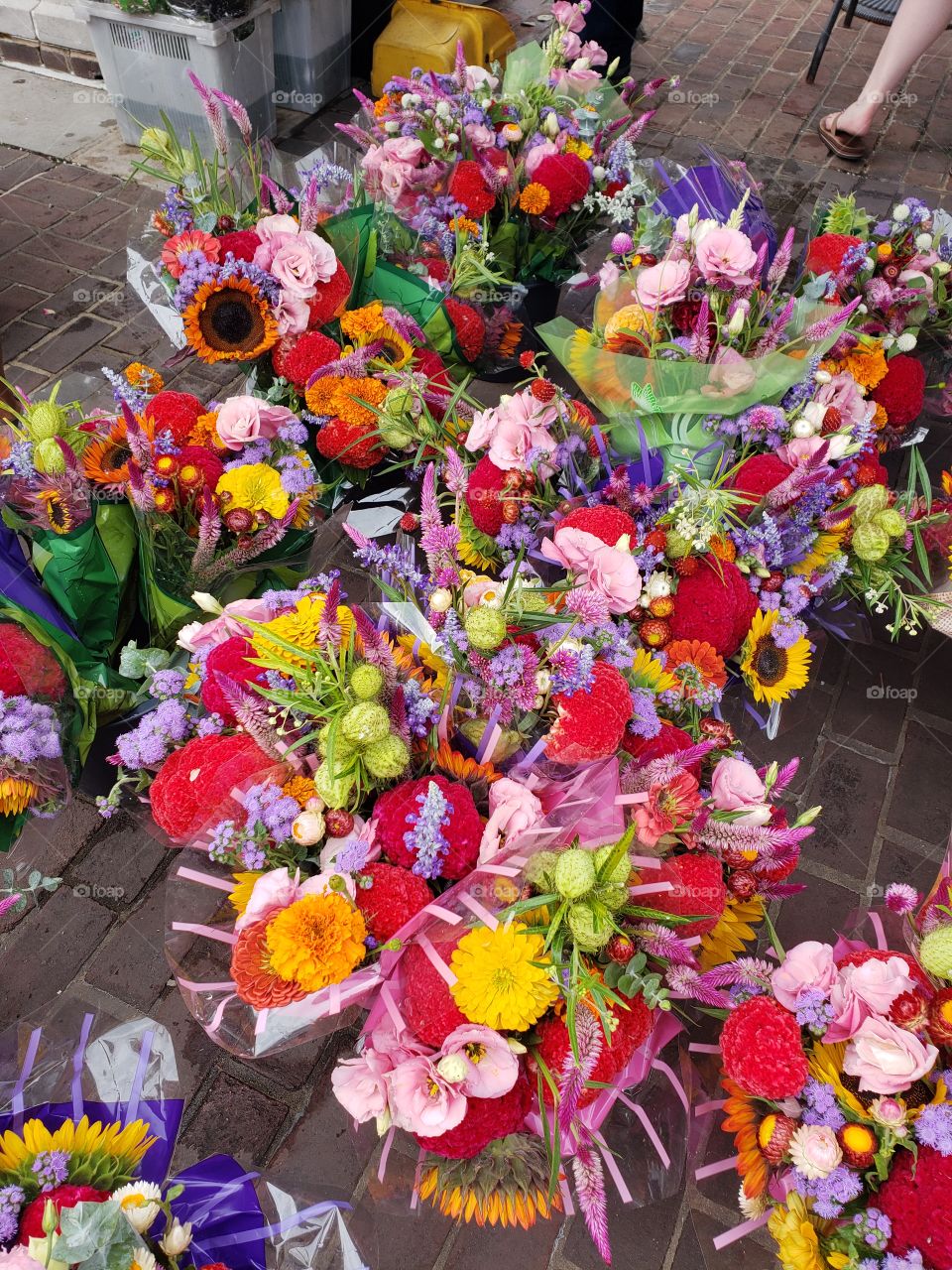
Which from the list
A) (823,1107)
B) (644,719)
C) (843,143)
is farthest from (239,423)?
(843,143)

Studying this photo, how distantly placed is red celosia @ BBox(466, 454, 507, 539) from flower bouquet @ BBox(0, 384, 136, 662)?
0.68 m

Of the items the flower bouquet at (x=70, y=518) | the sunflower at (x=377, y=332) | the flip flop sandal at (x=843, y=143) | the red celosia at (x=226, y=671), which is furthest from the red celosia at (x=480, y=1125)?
the flip flop sandal at (x=843, y=143)

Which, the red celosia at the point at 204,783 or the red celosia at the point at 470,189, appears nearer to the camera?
the red celosia at the point at 204,783

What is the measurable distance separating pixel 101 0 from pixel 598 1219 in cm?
505

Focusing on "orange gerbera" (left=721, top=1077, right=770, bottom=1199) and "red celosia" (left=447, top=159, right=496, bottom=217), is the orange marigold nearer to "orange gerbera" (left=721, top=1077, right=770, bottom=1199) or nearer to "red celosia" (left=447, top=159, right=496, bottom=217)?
"red celosia" (left=447, top=159, right=496, bottom=217)

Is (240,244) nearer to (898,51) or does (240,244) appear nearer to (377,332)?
(377,332)

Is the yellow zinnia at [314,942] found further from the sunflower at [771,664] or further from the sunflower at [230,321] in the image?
the sunflower at [230,321]

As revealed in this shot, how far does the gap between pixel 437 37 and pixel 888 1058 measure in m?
5.08

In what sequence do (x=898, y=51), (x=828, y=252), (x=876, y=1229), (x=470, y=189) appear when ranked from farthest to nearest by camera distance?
1. (x=898, y=51)
2. (x=470, y=189)
3. (x=828, y=252)
4. (x=876, y=1229)

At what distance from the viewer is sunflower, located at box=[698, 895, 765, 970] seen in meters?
1.38

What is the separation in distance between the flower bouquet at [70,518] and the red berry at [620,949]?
1153 mm

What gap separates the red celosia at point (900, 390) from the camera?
220 cm

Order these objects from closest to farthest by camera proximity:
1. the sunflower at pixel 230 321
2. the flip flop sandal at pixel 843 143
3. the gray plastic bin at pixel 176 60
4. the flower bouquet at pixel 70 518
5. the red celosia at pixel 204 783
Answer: the red celosia at pixel 204 783 → the flower bouquet at pixel 70 518 → the sunflower at pixel 230 321 → the gray plastic bin at pixel 176 60 → the flip flop sandal at pixel 843 143

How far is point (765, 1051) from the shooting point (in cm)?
111
